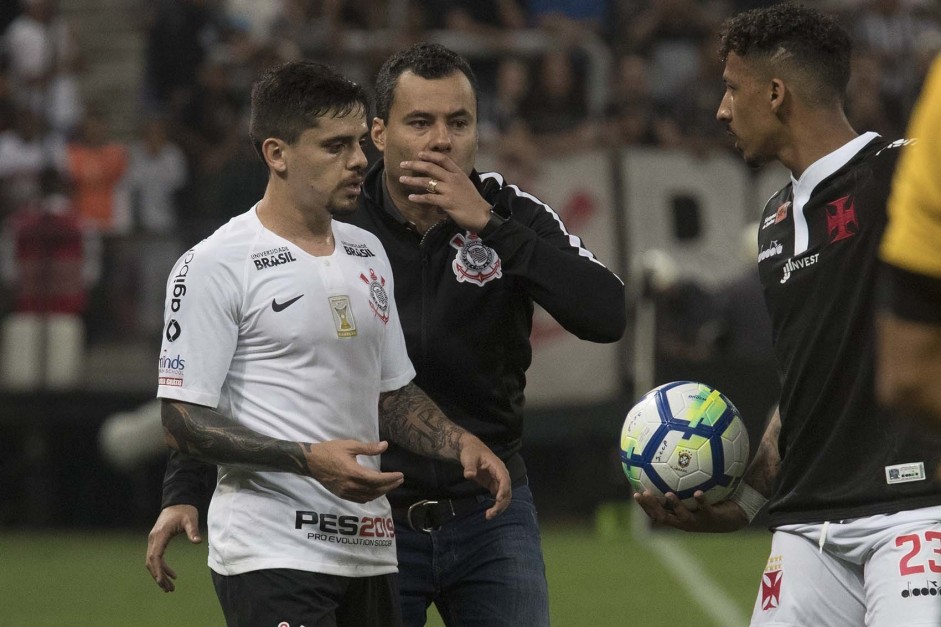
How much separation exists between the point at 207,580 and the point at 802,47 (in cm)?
772

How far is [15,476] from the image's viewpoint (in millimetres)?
13094

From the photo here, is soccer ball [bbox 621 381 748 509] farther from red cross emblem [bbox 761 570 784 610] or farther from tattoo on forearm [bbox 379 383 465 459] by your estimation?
tattoo on forearm [bbox 379 383 465 459]

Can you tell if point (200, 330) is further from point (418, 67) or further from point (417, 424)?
point (418, 67)

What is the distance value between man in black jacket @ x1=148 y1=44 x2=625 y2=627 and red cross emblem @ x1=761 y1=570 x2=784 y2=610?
712 millimetres

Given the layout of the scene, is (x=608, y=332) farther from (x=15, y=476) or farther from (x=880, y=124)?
(x=880, y=124)

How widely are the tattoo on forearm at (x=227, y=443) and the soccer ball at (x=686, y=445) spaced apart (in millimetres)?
1303

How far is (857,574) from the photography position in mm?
4414

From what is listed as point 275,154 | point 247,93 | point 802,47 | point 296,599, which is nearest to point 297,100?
point 275,154

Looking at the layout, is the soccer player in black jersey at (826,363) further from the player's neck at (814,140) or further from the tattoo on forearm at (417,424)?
the tattoo on forearm at (417,424)

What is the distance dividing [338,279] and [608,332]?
1017 mm

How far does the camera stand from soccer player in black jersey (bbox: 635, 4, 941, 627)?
4.28 meters

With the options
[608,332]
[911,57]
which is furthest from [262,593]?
[911,57]

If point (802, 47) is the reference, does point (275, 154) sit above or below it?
below

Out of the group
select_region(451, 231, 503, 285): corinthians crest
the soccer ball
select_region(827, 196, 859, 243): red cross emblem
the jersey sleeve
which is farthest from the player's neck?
the jersey sleeve
